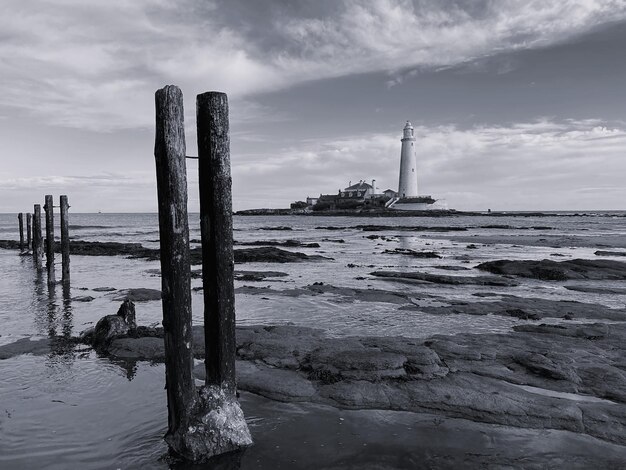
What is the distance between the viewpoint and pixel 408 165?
97.6 meters

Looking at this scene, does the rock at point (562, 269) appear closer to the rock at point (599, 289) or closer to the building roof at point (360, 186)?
the rock at point (599, 289)

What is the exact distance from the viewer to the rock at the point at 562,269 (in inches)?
726

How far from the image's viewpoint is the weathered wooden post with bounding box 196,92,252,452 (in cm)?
545

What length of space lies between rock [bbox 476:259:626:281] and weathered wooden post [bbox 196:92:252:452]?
642 inches

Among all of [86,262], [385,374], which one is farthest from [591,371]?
[86,262]

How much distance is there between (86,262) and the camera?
966 inches

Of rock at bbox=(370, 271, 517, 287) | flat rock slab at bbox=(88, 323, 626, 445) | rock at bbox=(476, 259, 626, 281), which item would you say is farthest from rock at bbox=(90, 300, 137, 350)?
rock at bbox=(476, 259, 626, 281)

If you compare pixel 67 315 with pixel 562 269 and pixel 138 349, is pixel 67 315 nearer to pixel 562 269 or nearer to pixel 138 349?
pixel 138 349

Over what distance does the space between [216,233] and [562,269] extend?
17878mm

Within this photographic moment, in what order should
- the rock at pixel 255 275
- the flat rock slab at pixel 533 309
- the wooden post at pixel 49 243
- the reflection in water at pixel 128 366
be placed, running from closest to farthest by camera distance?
the reflection in water at pixel 128 366 → the flat rock slab at pixel 533 309 → the wooden post at pixel 49 243 → the rock at pixel 255 275

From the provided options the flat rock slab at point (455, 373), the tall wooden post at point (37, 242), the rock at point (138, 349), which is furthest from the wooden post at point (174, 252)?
the tall wooden post at point (37, 242)

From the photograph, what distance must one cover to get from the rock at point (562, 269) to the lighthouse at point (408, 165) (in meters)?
76.5

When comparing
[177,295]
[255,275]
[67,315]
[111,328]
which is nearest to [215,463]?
[177,295]

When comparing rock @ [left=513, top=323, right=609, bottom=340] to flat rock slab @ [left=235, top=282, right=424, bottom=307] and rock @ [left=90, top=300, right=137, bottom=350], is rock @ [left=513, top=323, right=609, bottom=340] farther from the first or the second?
rock @ [left=90, top=300, right=137, bottom=350]
